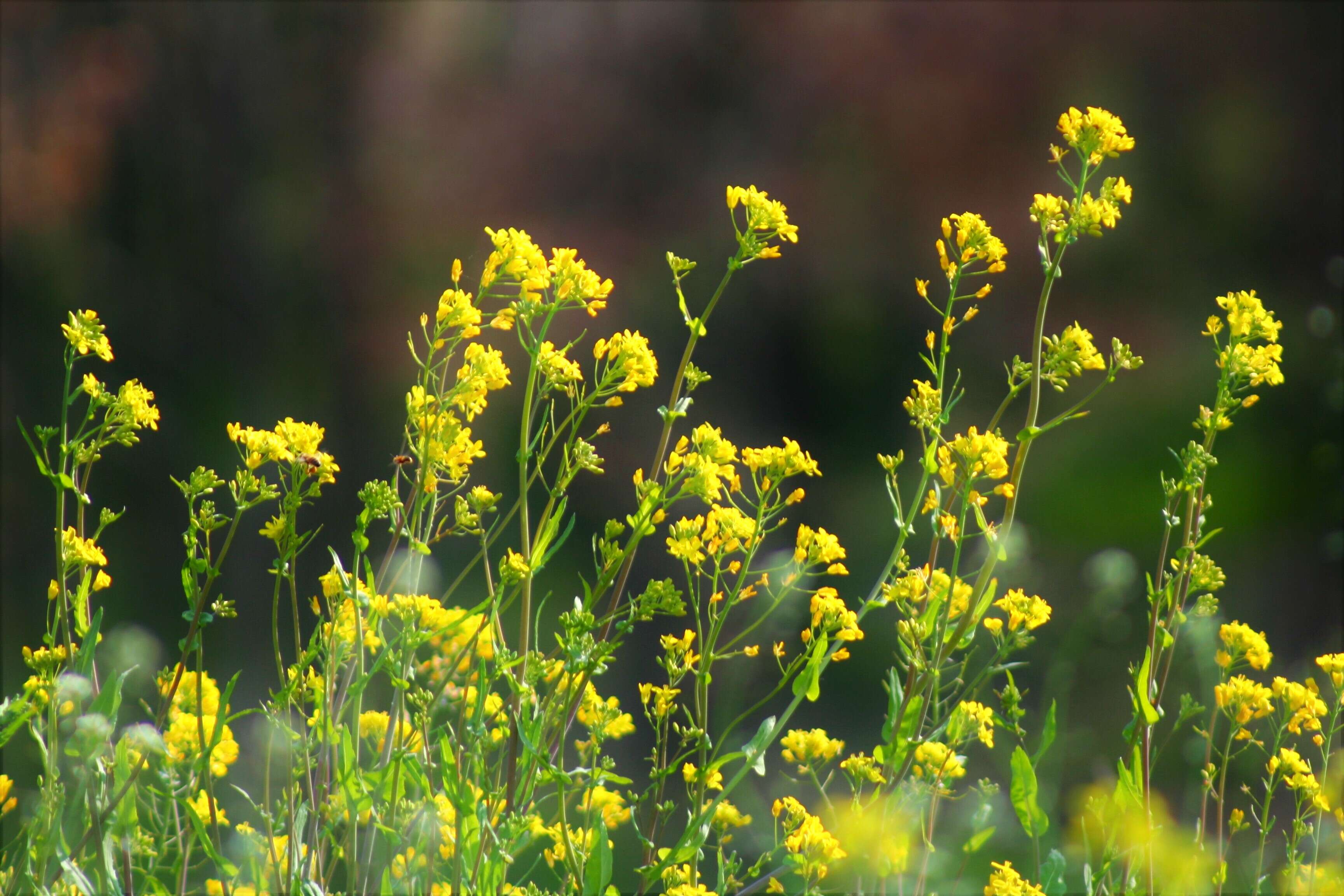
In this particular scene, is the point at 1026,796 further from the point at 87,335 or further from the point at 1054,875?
the point at 87,335

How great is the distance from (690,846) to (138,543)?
456cm

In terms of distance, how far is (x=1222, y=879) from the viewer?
1.41 m

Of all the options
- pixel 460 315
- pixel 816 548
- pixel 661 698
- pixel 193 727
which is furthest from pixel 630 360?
pixel 193 727

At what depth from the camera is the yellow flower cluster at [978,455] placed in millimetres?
1326

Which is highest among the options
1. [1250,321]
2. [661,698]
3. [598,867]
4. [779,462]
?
[1250,321]

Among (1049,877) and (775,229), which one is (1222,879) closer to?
(1049,877)

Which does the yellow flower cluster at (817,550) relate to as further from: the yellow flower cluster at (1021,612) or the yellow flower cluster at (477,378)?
the yellow flower cluster at (477,378)

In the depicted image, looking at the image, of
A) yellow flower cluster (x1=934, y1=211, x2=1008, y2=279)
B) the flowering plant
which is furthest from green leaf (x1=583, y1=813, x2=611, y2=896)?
yellow flower cluster (x1=934, y1=211, x2=1008, y2=279)

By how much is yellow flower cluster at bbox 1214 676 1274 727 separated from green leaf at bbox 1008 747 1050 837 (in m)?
0.26

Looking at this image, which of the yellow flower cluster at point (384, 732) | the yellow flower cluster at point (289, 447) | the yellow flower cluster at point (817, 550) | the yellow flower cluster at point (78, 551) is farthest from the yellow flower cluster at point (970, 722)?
the yellow flower cluster at point (78, 551)

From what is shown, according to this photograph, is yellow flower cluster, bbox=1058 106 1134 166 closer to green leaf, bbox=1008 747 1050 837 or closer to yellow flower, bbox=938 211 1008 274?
yellow flower, bbox=938 211 1008 274

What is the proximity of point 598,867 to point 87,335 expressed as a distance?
86 centimetres

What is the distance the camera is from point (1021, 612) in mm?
1418

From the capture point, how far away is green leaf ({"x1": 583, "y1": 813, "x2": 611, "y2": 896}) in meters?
1.29
